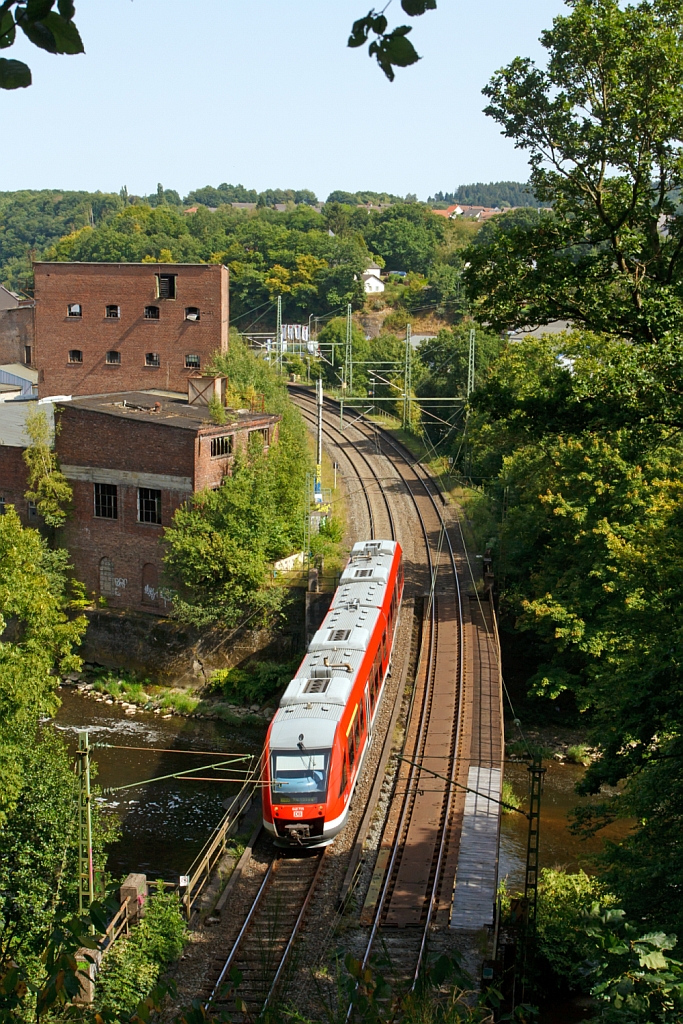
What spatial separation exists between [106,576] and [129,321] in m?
13.1

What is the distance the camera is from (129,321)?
40.7 metres

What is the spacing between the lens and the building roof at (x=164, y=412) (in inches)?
A: 1205

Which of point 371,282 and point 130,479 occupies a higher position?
point 371,282

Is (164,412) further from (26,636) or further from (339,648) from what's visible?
(339,648)

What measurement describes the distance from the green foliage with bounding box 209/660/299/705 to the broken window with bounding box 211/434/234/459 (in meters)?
6.46

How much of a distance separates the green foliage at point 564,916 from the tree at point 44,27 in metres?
12.2

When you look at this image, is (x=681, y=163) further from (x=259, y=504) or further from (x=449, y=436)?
(x=449, y=436)

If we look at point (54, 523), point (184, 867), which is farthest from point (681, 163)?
point (54, 523)

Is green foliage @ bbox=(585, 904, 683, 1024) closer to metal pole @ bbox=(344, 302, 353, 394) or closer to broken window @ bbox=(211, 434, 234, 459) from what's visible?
broken window @ bbox=(211, 434, 234, 459)

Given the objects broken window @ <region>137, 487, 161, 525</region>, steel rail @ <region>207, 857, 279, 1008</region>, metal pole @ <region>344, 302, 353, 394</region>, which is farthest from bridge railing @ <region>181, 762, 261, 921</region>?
metal pole @ <region>344, 302, 353, 394</region>

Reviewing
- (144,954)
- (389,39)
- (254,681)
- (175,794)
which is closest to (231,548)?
(254,681)

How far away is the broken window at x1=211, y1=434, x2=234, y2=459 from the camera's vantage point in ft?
100

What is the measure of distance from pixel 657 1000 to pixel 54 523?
91.1 feet

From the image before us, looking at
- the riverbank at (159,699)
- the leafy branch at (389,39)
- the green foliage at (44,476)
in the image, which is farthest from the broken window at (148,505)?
the leafy branch at (389,39)
